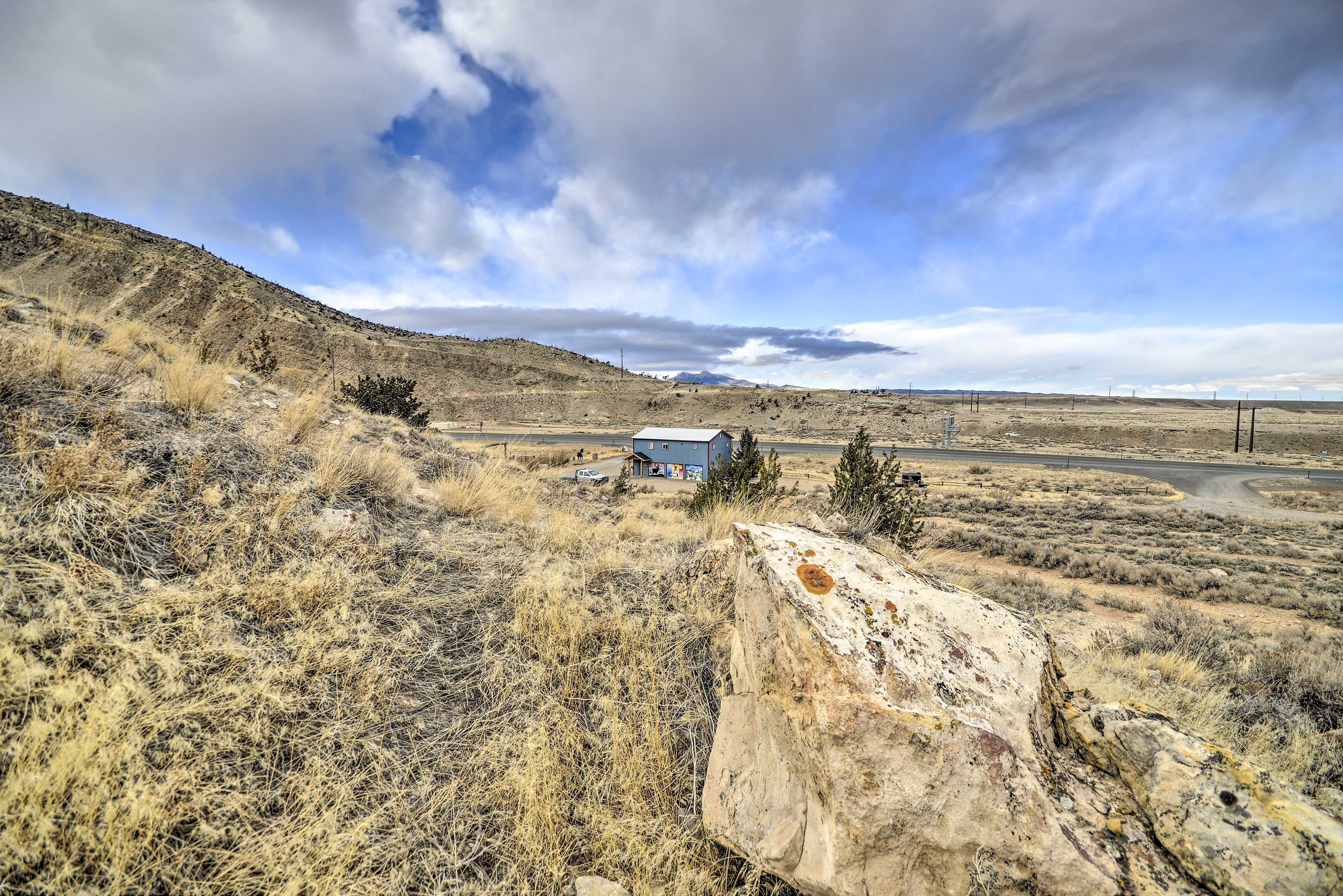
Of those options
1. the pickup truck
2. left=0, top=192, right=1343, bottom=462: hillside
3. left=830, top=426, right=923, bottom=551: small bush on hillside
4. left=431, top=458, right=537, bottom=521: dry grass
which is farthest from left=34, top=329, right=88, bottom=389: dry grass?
left=0, top=192, right=1343, bottom=462: hillside

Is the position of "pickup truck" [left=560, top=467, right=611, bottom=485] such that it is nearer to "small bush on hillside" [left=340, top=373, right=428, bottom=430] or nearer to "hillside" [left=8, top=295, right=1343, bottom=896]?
"small bush on hillside" [left=340, top=373, right=428, bottom=430]

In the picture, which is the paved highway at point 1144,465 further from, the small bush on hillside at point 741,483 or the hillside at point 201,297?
the hillside at point 201,297

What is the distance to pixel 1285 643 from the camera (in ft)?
26.2

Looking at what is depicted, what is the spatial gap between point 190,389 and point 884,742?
21.4 ft

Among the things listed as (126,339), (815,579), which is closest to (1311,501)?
(815,579)

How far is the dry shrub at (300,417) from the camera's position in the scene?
5.39 m

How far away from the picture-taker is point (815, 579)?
272 cm

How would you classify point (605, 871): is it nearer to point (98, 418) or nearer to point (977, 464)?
point (98, 418)

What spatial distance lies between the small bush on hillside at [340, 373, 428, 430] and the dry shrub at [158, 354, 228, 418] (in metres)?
14.3

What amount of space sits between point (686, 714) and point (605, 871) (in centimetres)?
99

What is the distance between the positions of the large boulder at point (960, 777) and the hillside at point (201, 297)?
51.6 metres

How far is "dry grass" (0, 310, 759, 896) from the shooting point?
6.09ft

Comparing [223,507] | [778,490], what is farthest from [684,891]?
[778,490]

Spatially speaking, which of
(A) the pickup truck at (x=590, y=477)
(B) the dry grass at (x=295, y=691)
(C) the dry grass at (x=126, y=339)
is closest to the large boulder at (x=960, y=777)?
(B) the dry grass at (x=295, y=691)
